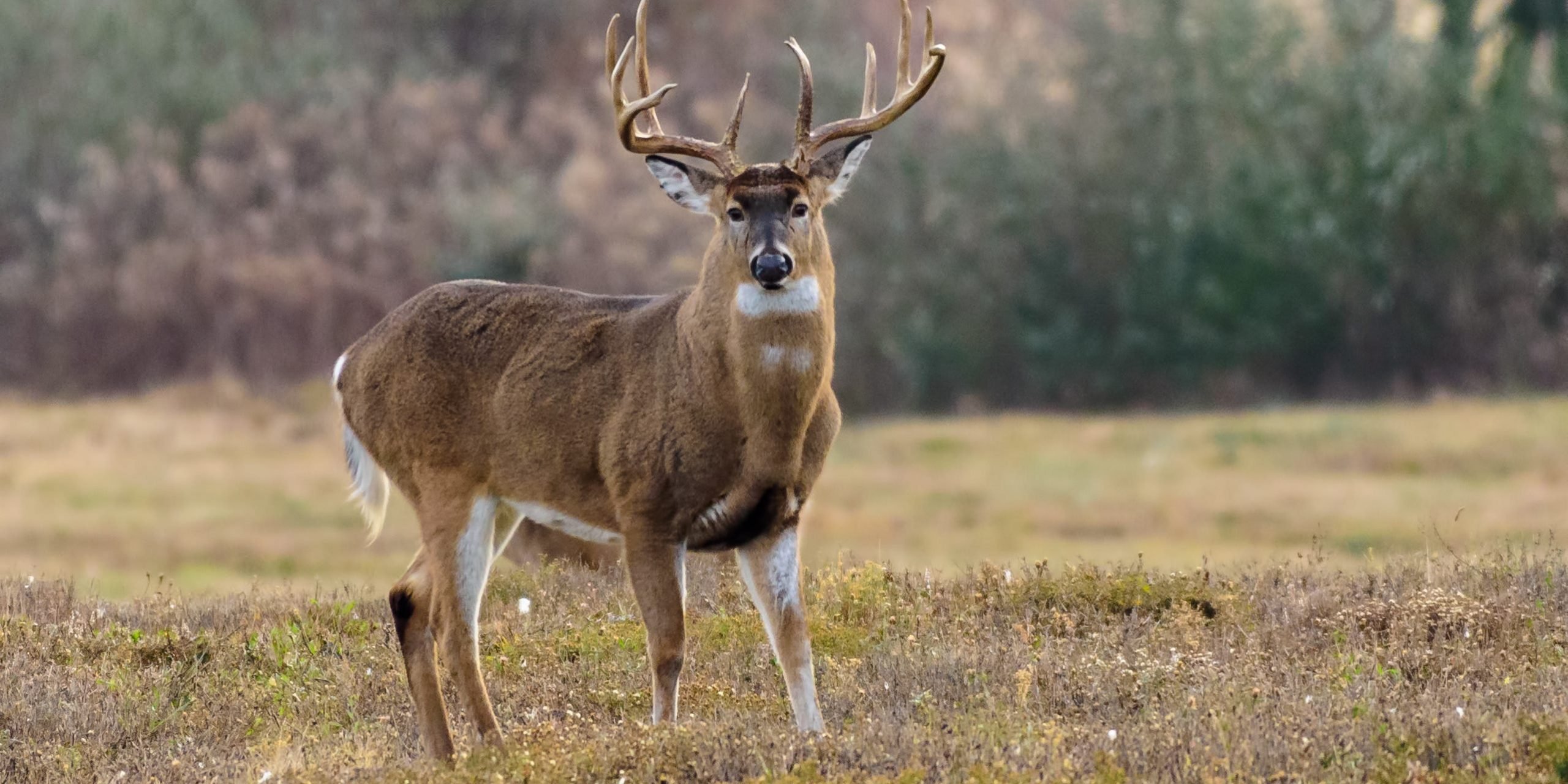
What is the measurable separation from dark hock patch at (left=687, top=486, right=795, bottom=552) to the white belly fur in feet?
1.52

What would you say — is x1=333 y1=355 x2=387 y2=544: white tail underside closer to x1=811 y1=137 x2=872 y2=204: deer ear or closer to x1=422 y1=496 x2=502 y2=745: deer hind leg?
x1=422 y1=496 x2=502 y2=745: deer hind leg

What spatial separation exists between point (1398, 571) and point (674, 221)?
94.7ft

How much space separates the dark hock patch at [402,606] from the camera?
8375 mm

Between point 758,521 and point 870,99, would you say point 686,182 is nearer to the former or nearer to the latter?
point 870,99

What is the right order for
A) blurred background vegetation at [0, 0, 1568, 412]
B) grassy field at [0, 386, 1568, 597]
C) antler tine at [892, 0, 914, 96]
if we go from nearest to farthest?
antler tine at [892, 0, 914, 96], grassy field at [0, 386, 1568, 597], blurred background vegetation at [0, 0, 1568, 412]

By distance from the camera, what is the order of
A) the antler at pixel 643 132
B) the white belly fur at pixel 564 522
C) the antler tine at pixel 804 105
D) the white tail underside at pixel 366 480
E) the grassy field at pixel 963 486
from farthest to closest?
the grassy field at pixel 963 486 → the white tail underside at pixel 366 480 → the white belly fur at pixel 564 522 → the antler at pixel 643 132 → the antler tine at pixel 804 105

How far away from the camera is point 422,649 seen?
826 centimetres

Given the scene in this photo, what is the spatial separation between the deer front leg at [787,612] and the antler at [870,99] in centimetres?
142

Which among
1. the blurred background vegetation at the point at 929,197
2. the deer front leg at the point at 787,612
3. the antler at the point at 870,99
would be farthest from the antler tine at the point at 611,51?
the blurred background vegetation at the point at 929,197

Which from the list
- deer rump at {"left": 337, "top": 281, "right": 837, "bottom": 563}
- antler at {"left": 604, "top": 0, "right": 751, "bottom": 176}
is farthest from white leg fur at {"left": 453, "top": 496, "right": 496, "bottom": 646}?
antler at {"left": 604, "top": 0, "right": 751, "bottom": 176}

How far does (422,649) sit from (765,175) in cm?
232

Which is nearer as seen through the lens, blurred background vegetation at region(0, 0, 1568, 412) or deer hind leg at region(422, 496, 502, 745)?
deer hind leg at region(422, 496, 502, 745)

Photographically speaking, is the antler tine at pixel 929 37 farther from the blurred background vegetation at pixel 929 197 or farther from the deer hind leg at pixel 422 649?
the blurred background vegetation at pixel 929 197

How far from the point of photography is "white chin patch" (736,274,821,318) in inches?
301
